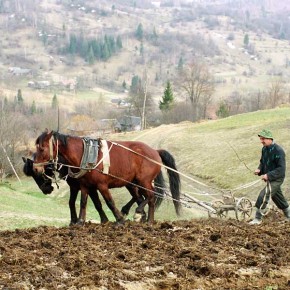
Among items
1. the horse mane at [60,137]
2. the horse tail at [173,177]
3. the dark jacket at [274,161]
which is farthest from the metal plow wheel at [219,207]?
the horse mane at [60,137]

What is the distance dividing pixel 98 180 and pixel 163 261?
385cm

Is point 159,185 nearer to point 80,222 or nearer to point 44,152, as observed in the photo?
point 80,222

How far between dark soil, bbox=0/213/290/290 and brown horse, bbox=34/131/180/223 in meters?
1.24

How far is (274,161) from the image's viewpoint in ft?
42.5

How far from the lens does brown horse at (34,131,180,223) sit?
11789 millimetres

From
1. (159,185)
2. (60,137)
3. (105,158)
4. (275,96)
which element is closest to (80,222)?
(105,158)

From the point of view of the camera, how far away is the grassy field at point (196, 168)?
961 inches

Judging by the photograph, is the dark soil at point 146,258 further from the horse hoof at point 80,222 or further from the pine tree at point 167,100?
the pine tree at point 167,100

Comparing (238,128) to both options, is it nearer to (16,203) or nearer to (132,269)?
(16,203)

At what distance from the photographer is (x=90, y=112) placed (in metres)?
140

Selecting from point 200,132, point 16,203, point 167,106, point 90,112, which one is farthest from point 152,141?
point 90,112

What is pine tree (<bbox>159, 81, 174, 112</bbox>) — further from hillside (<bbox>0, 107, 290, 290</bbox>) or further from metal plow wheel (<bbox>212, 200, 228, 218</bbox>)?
hillside (<bbox>0, 107, 290, 290</bbox>)

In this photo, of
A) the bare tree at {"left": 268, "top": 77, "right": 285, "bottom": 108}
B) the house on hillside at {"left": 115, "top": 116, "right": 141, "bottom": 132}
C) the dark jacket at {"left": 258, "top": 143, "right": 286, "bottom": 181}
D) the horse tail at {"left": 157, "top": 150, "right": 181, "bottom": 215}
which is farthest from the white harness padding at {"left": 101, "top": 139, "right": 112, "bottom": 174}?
the bare tree at {"left": 268, "top": 77, "right": 285, "bottom": 108}

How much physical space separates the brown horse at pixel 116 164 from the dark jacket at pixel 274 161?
238 centimetres
